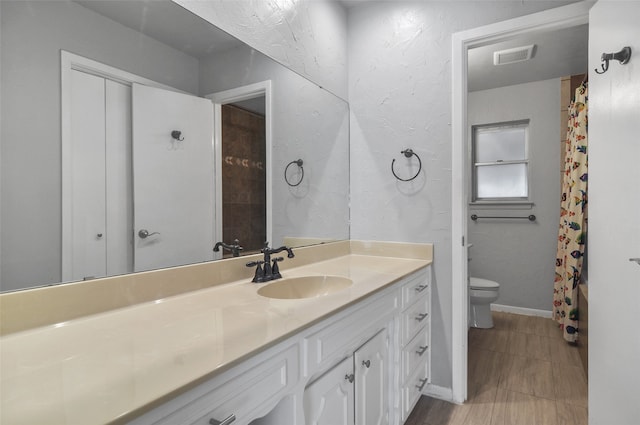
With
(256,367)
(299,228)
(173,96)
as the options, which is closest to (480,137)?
(299,228)

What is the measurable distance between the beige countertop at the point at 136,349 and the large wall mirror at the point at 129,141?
0.17 m

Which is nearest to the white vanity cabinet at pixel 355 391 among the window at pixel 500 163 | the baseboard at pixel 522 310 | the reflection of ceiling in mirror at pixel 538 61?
the reflection of ceiling in mirror at pixel 538 61

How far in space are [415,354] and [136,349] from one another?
4.74 feet

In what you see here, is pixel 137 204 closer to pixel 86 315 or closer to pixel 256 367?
pixel 86 315

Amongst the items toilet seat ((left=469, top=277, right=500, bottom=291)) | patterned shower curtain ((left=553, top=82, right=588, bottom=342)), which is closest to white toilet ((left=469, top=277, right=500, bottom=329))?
toilet seat ((left=469, top=277, right=500, bottom=291))

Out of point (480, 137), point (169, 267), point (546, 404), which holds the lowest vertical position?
point (546, 404)

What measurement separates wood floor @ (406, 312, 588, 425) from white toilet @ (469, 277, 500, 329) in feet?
0.38

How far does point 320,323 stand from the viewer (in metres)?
0.99

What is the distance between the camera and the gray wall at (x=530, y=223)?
3387 mm

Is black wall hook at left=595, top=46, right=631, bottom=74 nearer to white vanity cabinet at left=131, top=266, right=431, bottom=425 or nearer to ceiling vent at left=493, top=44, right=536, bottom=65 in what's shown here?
white vanity cabinet at left=131, top=266, right=431, bottom=425

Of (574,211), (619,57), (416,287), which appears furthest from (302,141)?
(574,211)

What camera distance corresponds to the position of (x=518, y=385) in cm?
213

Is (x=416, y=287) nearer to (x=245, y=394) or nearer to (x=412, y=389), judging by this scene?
(x=412, y=389)

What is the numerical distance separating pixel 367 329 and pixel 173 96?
1121 millimetres
